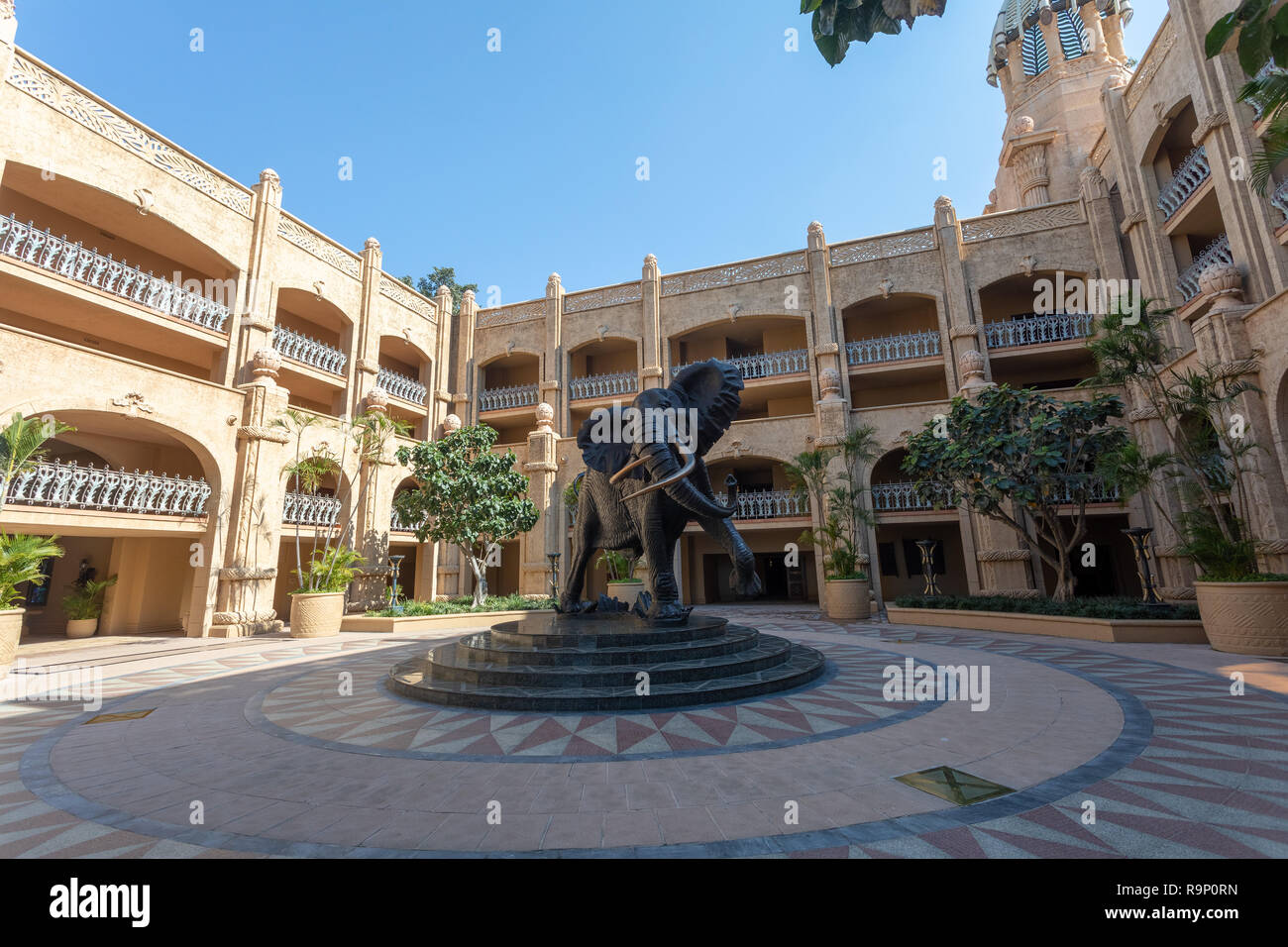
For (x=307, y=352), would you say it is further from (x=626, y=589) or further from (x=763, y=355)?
(x=763, y=355)

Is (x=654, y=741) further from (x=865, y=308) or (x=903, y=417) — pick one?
(x=865, y=308)

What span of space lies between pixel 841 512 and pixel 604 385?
928cm

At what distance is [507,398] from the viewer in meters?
20.2

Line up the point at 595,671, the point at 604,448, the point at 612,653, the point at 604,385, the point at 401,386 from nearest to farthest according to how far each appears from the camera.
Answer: the point at 595,671 < the point at 612,653 < the point at 604,448 < the point at 401,386 < the point at 604,385

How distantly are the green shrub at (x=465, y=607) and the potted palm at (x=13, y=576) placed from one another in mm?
5926

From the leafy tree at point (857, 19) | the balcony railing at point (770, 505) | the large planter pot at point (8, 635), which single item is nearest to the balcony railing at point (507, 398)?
the balcony railing at point (770, 505)

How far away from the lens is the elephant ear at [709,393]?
6.04 meters

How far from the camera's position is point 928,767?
289cm

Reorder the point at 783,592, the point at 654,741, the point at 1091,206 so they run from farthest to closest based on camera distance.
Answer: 1. the point at 783,592
2. the point at 1091,206
3. the point at 654,741

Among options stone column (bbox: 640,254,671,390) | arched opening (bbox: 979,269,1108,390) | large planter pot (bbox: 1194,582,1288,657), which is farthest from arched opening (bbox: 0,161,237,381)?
arched opening (bbox: 979,269,1108,390)

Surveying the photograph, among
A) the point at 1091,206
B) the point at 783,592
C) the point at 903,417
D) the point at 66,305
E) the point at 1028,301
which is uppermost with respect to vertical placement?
the point at 1091,206

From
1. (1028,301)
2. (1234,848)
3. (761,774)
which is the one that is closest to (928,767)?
(761,774)

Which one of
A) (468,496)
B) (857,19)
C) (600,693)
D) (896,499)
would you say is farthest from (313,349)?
(896,499)

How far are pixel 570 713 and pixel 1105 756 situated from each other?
3.34 meters
